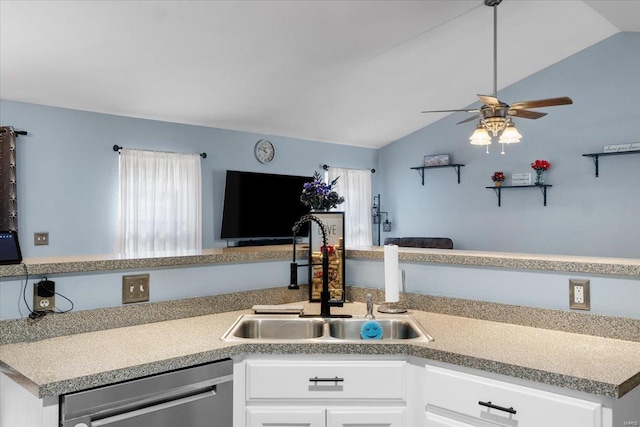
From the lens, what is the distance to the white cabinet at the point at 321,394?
1.69 m

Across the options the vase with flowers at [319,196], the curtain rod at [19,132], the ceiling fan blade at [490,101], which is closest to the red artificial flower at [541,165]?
the ceiling fan blade at [490,101]

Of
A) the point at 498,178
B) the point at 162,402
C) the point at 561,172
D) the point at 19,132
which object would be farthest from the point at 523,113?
the point at 19,132

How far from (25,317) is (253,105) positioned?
3741 millimetres

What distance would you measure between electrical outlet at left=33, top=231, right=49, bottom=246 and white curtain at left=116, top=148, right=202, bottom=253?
629 mm

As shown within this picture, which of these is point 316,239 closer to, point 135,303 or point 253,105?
point 135,303

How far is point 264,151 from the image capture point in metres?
6.06

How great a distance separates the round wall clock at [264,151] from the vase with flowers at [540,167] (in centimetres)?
309

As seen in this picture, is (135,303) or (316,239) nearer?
(135,303)

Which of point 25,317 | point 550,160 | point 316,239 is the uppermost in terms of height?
point 550,160

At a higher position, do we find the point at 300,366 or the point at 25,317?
the point at 25,317

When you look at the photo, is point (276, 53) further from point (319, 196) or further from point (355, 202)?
point (355, 202)

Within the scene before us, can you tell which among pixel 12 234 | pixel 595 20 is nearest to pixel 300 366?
pixel 12 234

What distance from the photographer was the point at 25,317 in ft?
5.64

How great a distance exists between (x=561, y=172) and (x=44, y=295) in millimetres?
5432
